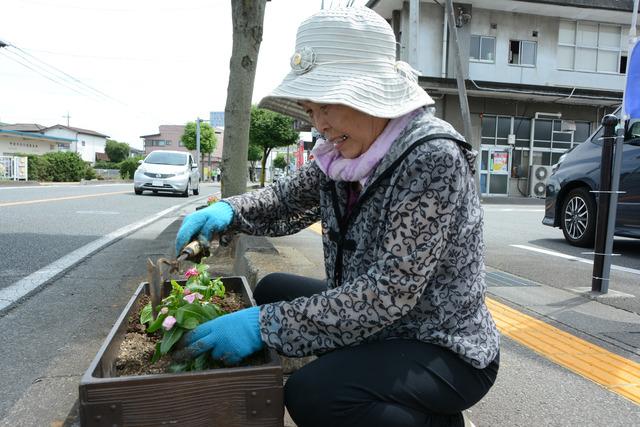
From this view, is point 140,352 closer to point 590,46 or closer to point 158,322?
point 158,322

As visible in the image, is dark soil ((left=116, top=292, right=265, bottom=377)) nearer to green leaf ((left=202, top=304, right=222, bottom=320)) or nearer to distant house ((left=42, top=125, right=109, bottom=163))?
green leaf ((left=202, top=304, right=222, bottom=320))

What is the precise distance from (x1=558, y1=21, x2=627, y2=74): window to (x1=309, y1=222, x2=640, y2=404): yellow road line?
68.9 feet

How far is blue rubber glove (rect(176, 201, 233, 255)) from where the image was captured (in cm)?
177

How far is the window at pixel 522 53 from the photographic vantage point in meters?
20.4

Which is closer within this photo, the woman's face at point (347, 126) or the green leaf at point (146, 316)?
the woman's face at point (347, 126)

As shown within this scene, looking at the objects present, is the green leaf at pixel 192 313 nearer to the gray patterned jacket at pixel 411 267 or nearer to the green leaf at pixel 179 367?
the green leaf at pixel 179 367

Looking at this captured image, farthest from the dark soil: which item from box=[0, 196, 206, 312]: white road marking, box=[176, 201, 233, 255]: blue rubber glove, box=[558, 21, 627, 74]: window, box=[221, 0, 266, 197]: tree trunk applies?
box=[558, 21, 627, 74]: window

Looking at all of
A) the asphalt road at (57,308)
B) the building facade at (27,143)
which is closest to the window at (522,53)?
the asphalt road at (57,308)

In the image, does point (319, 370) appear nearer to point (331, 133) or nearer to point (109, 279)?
point (331, 133)

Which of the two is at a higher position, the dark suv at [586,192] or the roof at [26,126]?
the roof at [26,126]

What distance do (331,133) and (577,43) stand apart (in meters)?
23.3

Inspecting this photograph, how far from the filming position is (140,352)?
1669 mm

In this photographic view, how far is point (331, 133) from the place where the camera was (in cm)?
142

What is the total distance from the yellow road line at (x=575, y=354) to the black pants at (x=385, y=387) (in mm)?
1214
